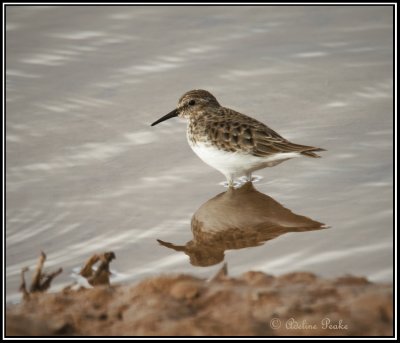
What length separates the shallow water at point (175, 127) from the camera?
6.52 metres

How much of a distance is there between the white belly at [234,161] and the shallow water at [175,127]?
0.23 m

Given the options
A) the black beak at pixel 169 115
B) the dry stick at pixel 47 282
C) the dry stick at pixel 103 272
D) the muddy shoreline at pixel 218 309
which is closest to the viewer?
the muddy shoreline at pixel 218 309

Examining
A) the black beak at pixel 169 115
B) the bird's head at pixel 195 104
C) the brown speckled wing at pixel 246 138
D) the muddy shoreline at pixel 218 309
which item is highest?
the bird's head at pixel 195 104

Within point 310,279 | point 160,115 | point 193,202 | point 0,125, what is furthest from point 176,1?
point 310,279

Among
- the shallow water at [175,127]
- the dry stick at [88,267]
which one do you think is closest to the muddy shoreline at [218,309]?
the dry stick at [88,267]

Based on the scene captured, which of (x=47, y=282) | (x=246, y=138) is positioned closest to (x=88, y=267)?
(x=47, y=282)

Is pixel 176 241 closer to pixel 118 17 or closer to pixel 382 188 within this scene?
pixel 382 188

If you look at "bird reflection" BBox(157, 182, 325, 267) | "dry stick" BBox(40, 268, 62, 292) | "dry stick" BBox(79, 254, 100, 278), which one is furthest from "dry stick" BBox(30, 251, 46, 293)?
"bird reflection" BBox(157, 182, 325, 267)

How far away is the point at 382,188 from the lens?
7238 mm

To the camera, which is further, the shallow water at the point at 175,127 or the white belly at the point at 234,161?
the white belly at the point at 234,161

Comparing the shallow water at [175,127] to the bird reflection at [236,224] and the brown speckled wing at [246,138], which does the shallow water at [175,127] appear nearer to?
the bird reflection at [236,224]

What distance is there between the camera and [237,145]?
7613 mm

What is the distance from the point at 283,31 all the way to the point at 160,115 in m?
2.78

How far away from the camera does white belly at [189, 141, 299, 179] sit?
24.8ft
